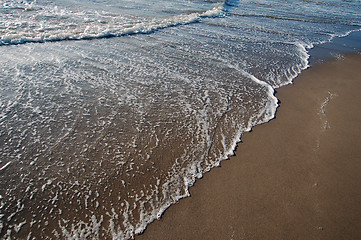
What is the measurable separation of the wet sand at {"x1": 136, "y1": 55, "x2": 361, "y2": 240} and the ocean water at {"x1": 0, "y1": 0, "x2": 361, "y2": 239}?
0.26 m

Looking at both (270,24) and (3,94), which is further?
(270,24)

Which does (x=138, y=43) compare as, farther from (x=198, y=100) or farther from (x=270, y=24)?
(x=270, y=24)

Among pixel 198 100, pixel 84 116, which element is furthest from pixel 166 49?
pixel 84 116

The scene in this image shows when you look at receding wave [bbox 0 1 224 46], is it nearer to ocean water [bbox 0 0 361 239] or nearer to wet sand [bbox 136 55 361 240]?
ocean water [bbox 0 0 361 239]

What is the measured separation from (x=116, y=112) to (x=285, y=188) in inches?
134

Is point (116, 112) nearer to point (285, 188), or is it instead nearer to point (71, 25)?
point (285, 188)

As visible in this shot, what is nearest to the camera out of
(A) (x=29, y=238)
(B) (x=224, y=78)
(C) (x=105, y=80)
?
(A) (x=29, y=238)

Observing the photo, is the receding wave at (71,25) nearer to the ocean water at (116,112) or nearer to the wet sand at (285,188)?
the ocean water at (116,112)

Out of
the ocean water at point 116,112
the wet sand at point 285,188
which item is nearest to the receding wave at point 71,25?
the ocean water at point 116,112

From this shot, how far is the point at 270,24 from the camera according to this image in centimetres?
1313

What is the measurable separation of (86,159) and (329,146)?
14.2 ft

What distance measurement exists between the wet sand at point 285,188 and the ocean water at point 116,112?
0.26 meters

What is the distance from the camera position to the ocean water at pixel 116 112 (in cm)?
314

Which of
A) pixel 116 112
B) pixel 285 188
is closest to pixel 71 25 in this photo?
pixel 116 112
